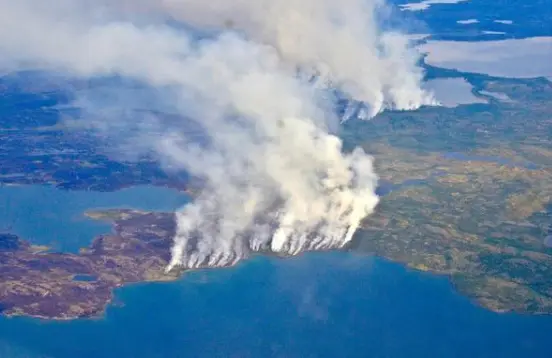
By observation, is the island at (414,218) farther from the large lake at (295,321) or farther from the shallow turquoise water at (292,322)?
the shallow turquoise water at (292,322)

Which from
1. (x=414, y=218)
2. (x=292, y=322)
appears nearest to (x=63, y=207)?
(x=292, y=322)

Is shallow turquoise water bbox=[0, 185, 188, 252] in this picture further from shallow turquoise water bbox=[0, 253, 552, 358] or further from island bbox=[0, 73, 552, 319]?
shallow turquoise water bbox=[0, 253, 552, 358]

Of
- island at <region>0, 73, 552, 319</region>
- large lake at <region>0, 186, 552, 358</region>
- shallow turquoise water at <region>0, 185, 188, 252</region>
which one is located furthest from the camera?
shallow turquoise water at <region>0, 185, 188, 252</region>

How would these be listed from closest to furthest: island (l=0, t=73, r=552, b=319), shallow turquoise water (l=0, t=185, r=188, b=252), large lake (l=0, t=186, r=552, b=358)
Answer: large lake (l=0, t=186, r=552, b=358) → island (l=0, t=73, r=552, b=319) → shallow turquoise water (l=0, t=185, r=188, b=252)

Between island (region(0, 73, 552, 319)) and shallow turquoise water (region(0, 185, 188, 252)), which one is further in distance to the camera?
shallow turquoise water (region(0, 185, 188, 252))

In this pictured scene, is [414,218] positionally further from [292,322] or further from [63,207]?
[63,207]

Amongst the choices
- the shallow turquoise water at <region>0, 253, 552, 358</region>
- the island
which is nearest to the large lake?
the shallow turquoise water at <region>0, 253, 552, 358</region>

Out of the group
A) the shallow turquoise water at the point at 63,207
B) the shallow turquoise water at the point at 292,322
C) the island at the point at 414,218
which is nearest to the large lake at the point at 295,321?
the shallow turquoise water at the point at 292,322

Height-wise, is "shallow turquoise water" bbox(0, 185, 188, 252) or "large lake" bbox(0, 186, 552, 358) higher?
"shallow turquoise water" bbox(0, 185, 188, 252)
